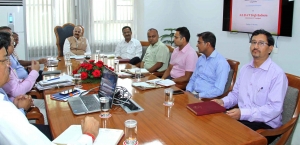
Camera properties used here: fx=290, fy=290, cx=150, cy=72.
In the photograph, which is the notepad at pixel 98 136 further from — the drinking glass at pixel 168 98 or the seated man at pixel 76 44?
the seated man at pixel 76 44

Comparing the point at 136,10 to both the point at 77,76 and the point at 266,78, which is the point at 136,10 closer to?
the point at 77,76

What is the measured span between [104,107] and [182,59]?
184 cm

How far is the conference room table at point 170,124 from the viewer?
1.49m

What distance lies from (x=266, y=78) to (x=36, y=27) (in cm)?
460

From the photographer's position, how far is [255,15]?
145 inches

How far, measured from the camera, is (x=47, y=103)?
82.7 inches

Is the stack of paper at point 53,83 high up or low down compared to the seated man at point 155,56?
down

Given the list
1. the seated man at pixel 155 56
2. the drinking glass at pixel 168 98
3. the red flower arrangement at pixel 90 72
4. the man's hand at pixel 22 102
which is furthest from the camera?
the seated man at pixel 155 56

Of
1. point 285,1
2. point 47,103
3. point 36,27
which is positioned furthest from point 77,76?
point 36,27

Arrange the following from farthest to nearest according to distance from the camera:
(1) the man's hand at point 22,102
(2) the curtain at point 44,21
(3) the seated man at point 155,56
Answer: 1. (2) the curtain at point 44,21
2. (3) the seated man at point 155,56
3. (1) the man's hand at point 22,102

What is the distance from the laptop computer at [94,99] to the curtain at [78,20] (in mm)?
3785

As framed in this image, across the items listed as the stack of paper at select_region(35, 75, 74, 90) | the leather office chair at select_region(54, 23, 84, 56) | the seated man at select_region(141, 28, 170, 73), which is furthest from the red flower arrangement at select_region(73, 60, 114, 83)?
the leather office chair at select_region(54, 23, 84, 56)

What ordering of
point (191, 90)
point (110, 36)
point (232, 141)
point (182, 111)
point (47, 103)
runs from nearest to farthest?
point (232, 141) → point (182, 111) → point (47, 103) → point (191, 90) → point (110, 36)

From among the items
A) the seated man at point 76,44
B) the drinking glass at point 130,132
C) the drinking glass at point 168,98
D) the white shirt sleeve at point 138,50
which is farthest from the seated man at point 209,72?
the seated man at point 76,44
